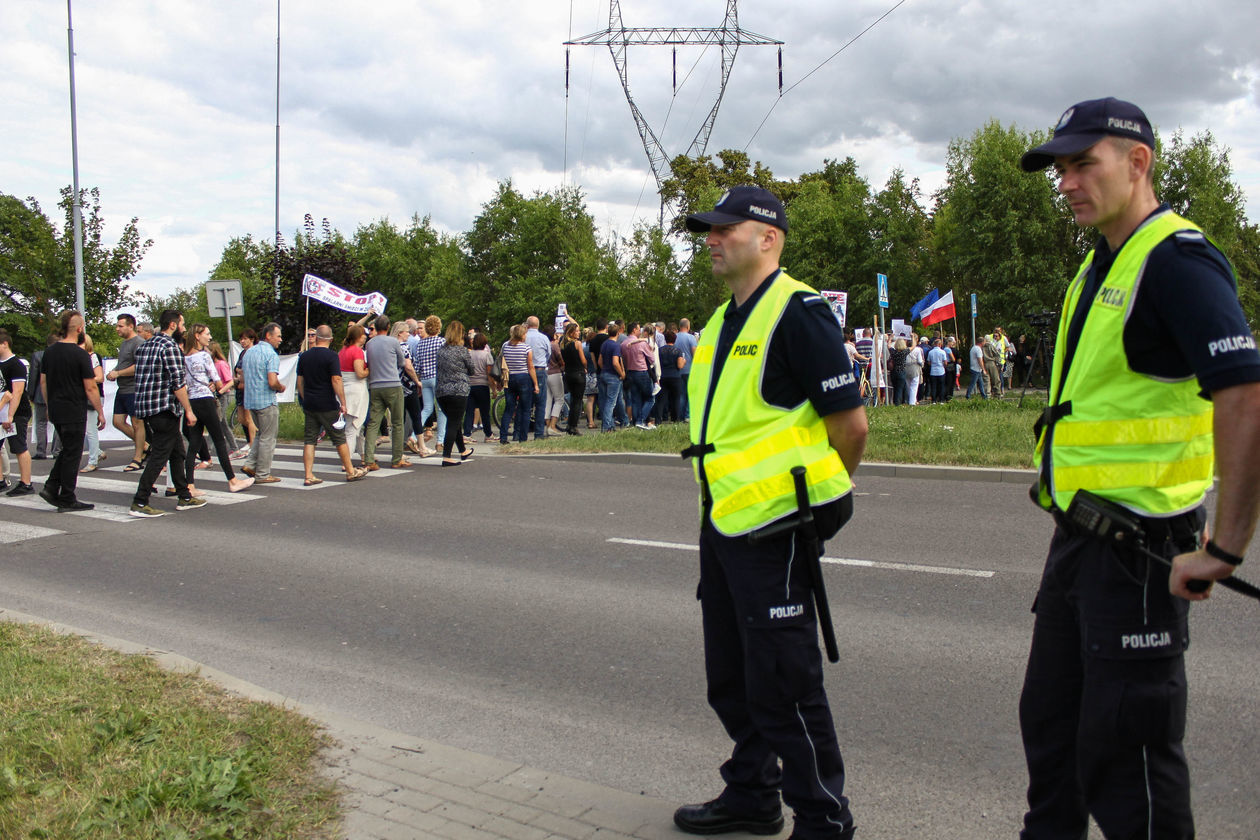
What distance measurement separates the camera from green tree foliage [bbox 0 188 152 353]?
29047 mm

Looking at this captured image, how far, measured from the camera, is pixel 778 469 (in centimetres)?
282

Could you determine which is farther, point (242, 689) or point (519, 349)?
point (519, 349)

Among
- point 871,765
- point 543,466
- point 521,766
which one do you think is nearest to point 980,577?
point 871,765

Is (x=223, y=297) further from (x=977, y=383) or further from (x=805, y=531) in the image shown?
(x=977, y=383)

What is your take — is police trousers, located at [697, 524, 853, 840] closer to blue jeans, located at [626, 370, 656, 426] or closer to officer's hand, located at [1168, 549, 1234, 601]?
officer's hand, located at [1168, 549, 1234, 601]

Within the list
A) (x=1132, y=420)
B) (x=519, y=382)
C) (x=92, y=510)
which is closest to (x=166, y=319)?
(x=92, y=510)

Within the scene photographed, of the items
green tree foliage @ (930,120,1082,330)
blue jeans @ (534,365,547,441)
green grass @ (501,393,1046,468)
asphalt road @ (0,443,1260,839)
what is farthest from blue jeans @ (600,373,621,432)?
green tree foliage @ (930,120,1082,330)

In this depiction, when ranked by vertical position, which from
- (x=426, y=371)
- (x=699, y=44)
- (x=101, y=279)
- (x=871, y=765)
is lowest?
(x=871, y=765)

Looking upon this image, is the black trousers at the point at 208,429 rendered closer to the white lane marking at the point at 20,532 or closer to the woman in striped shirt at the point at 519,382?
the white lane marking at the point at 20,532

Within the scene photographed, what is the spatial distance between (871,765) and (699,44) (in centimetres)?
5043

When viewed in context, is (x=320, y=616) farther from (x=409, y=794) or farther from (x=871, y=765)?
(x=871, y=765)

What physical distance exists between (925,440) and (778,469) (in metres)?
11.0

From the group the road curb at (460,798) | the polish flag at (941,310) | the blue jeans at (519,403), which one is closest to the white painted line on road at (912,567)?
the road curb at (460,798)

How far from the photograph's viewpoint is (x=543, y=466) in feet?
43.3
